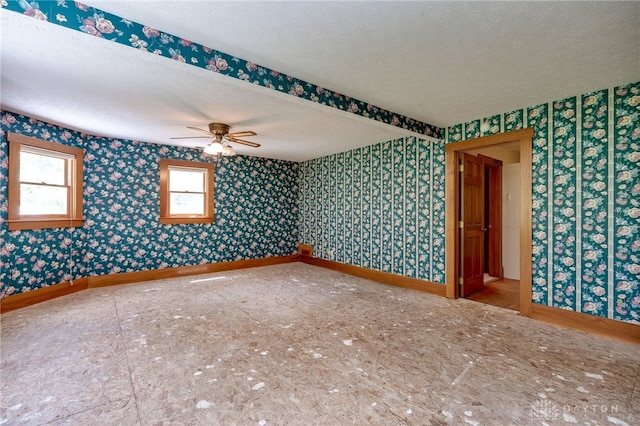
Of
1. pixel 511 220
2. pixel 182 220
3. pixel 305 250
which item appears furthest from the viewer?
pixel 305 250

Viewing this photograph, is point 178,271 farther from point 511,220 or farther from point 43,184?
point 511,220

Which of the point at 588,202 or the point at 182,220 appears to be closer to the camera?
the point at 588,202

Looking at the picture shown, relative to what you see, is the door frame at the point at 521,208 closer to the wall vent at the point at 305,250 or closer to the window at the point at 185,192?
the wall vent at the point at 305,250

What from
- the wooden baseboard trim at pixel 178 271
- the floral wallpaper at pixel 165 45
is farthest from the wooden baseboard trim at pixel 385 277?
the floral wallpaper at pixel 165 45

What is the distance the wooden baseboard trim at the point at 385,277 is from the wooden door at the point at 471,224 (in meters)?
0.39

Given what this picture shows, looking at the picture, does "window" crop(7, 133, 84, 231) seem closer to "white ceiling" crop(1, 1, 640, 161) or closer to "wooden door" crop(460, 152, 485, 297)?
"white ceiling" crop(1, 1, 640, 161)

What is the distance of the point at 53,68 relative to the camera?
8.57 feet

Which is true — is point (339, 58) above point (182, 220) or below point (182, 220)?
above

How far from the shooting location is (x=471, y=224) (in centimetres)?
462

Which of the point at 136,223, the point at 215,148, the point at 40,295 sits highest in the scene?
the point at 215,148

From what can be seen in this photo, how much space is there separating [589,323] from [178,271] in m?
6.22

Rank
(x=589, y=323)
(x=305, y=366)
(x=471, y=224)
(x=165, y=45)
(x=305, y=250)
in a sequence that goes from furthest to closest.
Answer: (x=305, y=250) → (x=471, y=224) → (x=589, y=323) → (x=305, y=366) → (x=165, y=45)

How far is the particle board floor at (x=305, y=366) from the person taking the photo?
184 cm

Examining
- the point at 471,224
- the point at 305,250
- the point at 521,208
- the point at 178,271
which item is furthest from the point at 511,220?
the point at 178,271
